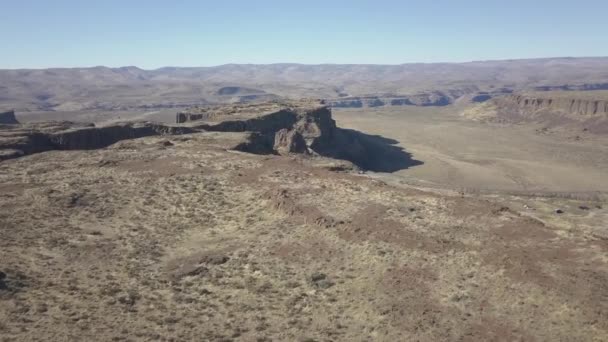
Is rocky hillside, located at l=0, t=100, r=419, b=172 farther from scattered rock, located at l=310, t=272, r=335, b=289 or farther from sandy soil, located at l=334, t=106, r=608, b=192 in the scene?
scattered rock, located at l=310, t=272, r=335, b=289

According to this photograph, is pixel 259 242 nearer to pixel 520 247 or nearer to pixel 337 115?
pixel 520 247

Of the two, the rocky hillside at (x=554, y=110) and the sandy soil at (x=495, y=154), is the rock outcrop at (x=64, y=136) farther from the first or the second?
the rocky hillside at (x=554, y=110)

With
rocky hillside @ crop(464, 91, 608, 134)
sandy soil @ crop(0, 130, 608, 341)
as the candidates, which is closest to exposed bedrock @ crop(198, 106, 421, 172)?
sandy soil @ crop(0, 130, 608, 341)

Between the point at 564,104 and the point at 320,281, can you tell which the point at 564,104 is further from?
the point at 320,281

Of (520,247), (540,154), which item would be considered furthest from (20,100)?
(520,247)

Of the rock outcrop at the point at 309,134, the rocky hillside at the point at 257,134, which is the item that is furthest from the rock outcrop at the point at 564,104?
the rock outcrop at the point at 309,134

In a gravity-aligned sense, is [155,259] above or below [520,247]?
below
